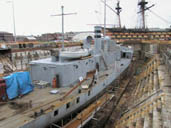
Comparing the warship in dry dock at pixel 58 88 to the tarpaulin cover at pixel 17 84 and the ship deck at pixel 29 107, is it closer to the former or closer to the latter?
the ship deck at pixel 29 107

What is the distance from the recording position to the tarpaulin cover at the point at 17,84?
841 centimetres

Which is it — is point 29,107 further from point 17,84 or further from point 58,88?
point 58,88

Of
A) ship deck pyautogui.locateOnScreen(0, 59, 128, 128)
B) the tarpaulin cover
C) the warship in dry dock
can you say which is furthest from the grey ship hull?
the tarpaulin cover

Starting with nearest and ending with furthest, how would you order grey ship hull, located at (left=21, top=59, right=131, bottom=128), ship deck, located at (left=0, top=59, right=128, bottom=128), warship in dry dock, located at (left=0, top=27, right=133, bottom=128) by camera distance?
ship deck, located at (left=0, top=59, right=128, bottom=128) → grey ship hull, located at (left=21, top=59, right=131, bottom=128) → warship in dry dock, located at (left=0, top=27, right=133, bottom=128)

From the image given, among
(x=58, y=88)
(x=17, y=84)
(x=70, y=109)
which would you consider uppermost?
(x=17, y=84)

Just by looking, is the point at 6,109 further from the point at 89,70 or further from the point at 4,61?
the point at 4,61

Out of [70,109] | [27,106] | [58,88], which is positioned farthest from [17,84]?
[70,109]

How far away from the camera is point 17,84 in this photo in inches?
346

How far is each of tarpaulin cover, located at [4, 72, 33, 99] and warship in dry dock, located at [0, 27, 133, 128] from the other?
38 cm

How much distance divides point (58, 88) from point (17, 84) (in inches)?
119

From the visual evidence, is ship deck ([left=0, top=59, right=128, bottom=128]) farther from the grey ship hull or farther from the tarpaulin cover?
the tarpaulin cover

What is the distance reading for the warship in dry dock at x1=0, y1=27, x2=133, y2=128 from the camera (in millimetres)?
7207

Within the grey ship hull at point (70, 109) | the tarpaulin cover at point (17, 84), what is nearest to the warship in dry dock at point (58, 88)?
the grey ship hull at point (70, 109)

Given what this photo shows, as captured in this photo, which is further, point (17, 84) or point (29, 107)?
point (17, 84)
